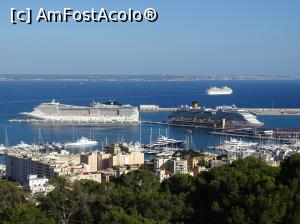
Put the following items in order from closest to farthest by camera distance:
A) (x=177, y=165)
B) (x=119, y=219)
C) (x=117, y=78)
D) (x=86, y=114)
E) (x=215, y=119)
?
(x=119, y=219) → (x=177, y=165) → (x=215, y=119) → (x=86, y=114) → (x=117, y=78)

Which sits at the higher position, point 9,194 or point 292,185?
point 292,185

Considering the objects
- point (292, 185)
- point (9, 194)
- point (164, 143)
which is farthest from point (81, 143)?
point (292, 185)

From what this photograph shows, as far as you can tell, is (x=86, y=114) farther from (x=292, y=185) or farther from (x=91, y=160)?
(x=292, y=185)

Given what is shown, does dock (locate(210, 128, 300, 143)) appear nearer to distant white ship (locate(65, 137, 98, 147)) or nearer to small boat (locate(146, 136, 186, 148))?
small boat (locate(146, 136, 186, 148))

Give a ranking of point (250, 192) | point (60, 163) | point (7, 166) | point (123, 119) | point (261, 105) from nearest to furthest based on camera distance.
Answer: point (250, 192) → point (60, 163) → point (7, 166) → point (123, 119) → point (261, 105)

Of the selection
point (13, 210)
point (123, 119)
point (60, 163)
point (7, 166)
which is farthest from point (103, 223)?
point (123, 119)

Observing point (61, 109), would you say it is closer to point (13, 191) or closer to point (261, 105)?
point (261, 105)

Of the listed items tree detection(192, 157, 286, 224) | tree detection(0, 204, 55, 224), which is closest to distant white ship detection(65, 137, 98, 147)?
tree detection(192, 157, 286, 224)

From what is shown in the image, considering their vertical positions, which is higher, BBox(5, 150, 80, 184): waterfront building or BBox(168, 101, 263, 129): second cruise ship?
BBox(5, 150, 80, 184): waterfront building
